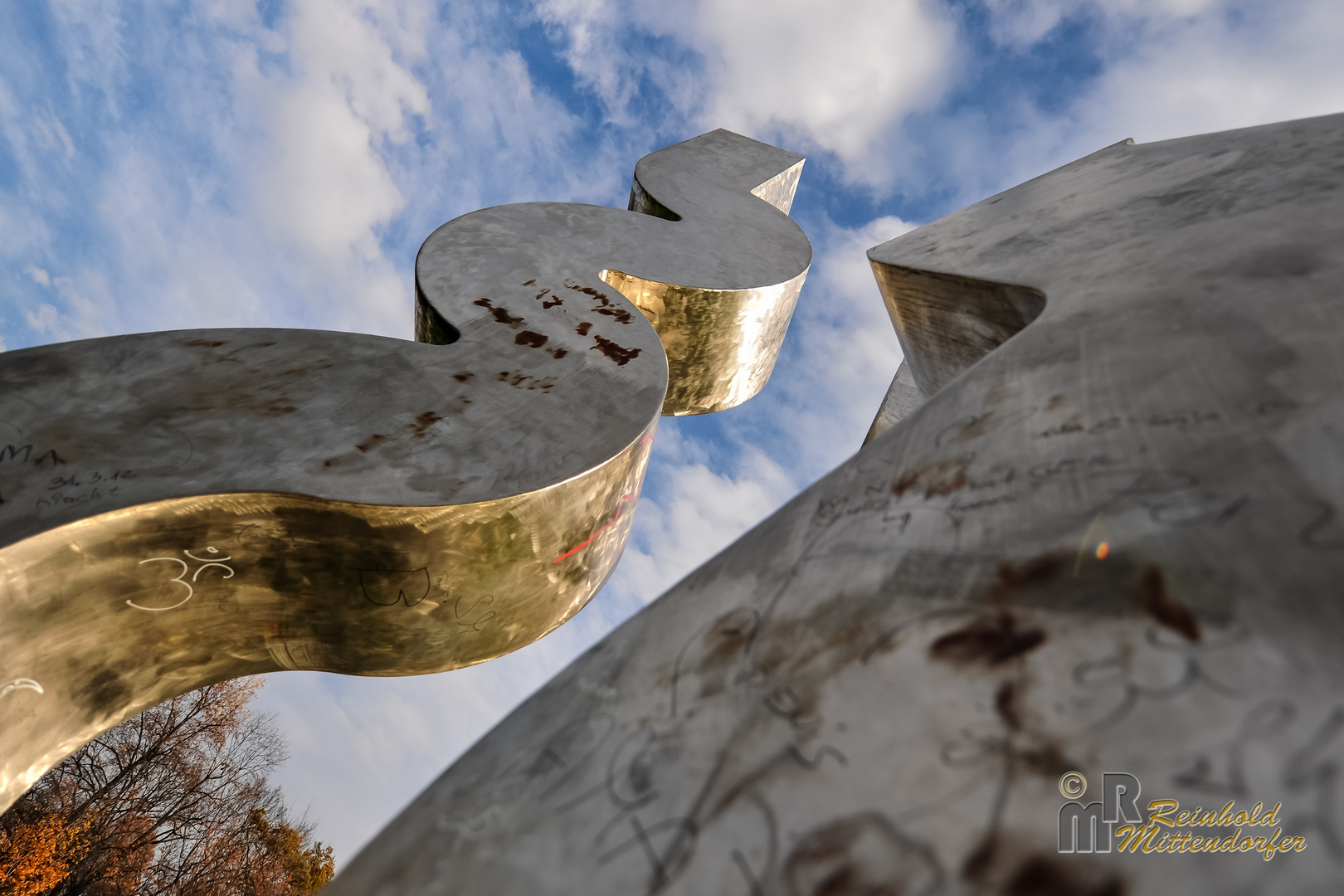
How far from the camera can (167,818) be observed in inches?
508

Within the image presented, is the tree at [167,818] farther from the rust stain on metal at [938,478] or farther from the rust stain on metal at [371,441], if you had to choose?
the rust stain on metal at [938,478]

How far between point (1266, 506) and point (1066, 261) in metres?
2.20

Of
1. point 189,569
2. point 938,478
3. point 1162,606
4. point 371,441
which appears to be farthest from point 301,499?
point 1162,606

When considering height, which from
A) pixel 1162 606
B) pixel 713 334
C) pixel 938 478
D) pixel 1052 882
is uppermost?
pixel 713 334

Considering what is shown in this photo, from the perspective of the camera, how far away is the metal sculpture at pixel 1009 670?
1.00 metres

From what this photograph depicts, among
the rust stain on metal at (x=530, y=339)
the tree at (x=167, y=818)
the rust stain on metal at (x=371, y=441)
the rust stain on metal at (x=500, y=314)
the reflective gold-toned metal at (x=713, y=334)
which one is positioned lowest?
the rust stain on metal at (x=371, y=441)

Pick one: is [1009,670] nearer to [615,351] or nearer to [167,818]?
[615,351]

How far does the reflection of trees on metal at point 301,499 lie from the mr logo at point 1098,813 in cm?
251

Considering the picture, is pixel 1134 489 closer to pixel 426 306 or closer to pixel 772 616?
pixel 772 616

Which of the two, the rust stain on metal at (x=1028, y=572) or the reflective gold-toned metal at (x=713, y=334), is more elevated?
the reflective gold-toned metal at (x=713, y=334)

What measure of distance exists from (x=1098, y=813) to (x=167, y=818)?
58.3 ft

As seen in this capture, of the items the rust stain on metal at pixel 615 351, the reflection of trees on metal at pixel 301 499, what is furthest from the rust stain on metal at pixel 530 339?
the rust stain on metal at pixel 615 351

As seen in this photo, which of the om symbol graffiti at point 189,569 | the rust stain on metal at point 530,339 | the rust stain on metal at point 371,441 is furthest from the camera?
the rust stain on metal at point 530,339

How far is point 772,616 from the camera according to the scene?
64.9 inches
